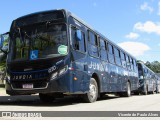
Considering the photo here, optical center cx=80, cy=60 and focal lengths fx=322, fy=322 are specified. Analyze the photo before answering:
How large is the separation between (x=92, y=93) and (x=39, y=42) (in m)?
3.12

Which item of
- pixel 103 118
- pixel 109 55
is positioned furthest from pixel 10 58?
pixel 109 55

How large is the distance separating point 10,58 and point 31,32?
1.18 meters

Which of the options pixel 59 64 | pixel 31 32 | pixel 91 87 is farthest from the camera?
pixel 91 87

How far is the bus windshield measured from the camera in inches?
416

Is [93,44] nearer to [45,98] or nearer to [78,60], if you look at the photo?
[78,60]

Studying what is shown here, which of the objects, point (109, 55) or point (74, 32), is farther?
point (109, 55)

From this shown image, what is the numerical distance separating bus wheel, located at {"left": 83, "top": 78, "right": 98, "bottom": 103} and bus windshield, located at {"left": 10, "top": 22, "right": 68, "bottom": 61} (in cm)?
237

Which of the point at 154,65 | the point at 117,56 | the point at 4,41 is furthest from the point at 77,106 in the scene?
the point at 154,65

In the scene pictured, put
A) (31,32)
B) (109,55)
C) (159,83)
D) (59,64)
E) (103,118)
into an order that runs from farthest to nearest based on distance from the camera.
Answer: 1. (159,83)
2. (109,55)
3. (31,32)
4. (59,64)
5. (103,118)

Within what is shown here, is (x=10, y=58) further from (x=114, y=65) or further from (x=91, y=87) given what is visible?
(x=114, y=65)

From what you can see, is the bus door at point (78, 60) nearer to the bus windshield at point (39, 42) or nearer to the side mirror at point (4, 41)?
the bus windshield at point (39, 42)

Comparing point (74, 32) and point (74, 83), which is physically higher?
point (74, 32)

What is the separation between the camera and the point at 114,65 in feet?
55.5

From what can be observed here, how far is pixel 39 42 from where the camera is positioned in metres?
10.8
